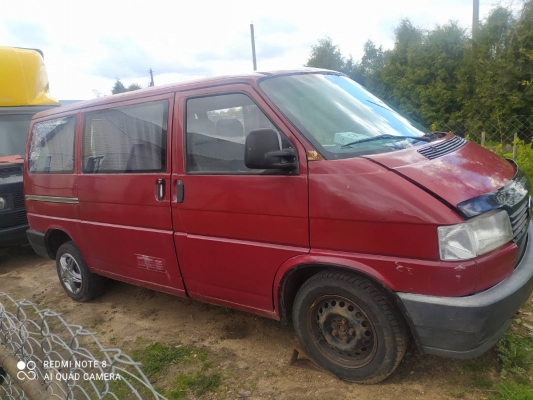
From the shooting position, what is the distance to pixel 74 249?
4664 millimetres

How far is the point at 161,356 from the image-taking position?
11.2 ft

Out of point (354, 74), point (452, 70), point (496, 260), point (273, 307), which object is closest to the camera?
point (496, 260)

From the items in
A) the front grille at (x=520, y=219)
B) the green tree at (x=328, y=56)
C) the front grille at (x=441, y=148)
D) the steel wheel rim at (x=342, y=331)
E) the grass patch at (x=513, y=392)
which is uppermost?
the green tree at (x=328, y=56)

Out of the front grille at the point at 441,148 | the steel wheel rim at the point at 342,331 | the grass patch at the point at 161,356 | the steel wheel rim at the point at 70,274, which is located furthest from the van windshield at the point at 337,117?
the steel wheel rim at the point at 70,274

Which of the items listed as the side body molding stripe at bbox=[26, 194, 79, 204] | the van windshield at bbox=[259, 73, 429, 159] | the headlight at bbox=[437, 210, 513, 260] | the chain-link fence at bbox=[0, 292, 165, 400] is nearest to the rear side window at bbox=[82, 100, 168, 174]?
the side body molding stripe at bbox=[26, 194, 79, 204]

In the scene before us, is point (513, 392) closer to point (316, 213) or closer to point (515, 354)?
point (515, 354)

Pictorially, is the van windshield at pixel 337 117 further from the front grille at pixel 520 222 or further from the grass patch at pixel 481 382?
the grass patch at pixel 481 382

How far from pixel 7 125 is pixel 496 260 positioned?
723cm

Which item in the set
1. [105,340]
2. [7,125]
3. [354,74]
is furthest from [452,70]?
[105,340]

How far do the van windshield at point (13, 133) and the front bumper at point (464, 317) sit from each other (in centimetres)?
680

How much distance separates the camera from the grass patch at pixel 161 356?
10.7 ft

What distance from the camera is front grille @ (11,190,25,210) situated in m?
6.22

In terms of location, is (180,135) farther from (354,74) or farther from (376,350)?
(354,74)

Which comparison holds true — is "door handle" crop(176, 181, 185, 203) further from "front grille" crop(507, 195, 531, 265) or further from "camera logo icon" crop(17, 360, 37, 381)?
"front grille" crop(507, 195, 531, 265)
